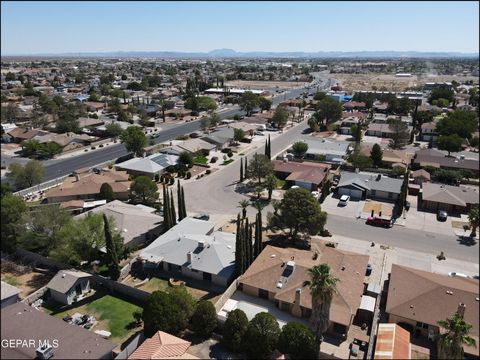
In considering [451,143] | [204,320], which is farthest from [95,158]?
[451,143]

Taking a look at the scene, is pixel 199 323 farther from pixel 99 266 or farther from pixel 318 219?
pixel 318 219

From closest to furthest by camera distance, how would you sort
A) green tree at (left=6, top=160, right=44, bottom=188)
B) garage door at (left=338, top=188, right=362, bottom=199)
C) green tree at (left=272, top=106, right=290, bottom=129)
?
green tree at (left=6, top=160, right=44, bottom=188) < garage door at (left=338, top=188, right=362, bottom=199) < green tree at (left=272, top=106, right=290, bottom=129)

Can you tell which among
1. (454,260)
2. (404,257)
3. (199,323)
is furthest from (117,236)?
(454,260)

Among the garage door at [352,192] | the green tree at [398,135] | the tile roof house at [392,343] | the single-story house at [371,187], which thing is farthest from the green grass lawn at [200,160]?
the tile roof house at [392,343]

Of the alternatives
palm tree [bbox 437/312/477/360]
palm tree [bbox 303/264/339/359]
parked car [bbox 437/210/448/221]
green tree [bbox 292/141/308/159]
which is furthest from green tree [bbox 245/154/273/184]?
palm tree [bbox 437/312/477/360]

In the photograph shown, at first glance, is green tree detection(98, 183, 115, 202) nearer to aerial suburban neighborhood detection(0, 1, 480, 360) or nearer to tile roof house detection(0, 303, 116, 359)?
aerial suburban neighborhood detection(0, 1, 480, 360)

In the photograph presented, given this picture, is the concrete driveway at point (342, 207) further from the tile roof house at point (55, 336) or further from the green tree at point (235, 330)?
the tile roof house at point (55, 336)
